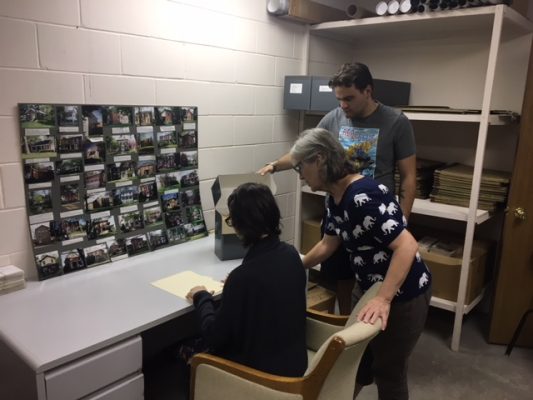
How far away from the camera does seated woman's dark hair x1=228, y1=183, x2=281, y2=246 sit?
1.41 meters

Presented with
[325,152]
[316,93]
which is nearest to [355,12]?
[316,93]

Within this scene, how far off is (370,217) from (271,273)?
378 millimetres

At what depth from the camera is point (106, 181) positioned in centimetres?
202

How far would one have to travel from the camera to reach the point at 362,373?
194 centimetres

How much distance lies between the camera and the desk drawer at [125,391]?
138cm

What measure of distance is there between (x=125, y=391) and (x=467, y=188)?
2.09m

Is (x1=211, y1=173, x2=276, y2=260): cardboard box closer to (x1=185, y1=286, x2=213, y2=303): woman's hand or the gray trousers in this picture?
(x1=185, y1=286, x2=213, y2=303): woman's hand

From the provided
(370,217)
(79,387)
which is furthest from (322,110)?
(79,387)

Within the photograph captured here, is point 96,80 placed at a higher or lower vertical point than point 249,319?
higher

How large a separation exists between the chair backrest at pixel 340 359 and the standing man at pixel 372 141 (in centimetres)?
80

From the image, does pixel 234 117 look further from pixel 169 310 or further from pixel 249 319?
pixel 249 319

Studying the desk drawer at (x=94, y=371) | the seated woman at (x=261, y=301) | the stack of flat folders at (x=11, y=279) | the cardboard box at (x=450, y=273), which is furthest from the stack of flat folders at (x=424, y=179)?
the stack of flat folders at (x=11, y=279)

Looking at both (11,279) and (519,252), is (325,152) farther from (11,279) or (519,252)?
(519,252)

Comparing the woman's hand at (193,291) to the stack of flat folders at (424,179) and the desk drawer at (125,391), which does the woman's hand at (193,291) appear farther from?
the stack of flat folders at (424,179)
